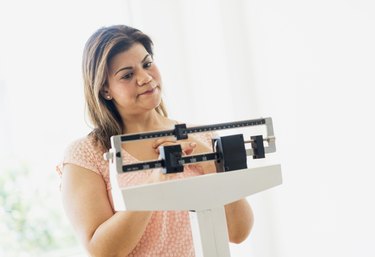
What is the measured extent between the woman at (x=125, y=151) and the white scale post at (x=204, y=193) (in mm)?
246

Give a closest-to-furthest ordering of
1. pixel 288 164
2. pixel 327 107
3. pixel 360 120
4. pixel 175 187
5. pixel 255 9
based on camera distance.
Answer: pixel 175 187
pixel 360 120
pixel 327 107
pixel 288 164
pixel 255 9

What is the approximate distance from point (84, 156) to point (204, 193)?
500 millimetres

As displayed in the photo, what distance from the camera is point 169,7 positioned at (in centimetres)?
237

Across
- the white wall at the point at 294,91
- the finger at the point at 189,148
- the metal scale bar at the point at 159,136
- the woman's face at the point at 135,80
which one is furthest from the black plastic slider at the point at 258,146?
the white wall at the point at 294,91

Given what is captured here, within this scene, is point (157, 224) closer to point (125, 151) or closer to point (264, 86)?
point (125, 151)

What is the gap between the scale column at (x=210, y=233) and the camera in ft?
2.72

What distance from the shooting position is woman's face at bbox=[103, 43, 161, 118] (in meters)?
1.23

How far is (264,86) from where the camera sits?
6.51 feet

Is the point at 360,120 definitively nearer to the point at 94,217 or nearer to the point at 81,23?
the point at 94,217

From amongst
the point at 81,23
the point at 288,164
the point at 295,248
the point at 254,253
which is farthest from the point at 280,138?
the point at 81,23

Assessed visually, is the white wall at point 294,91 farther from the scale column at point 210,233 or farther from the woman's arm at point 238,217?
the scale column at point 210,233

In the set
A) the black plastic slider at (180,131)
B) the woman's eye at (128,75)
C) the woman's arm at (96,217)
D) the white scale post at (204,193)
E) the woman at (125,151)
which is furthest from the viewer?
the woman's eye at (128,75)

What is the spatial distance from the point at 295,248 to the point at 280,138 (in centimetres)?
43

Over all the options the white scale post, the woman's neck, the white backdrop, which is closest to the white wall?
the white backdrop
